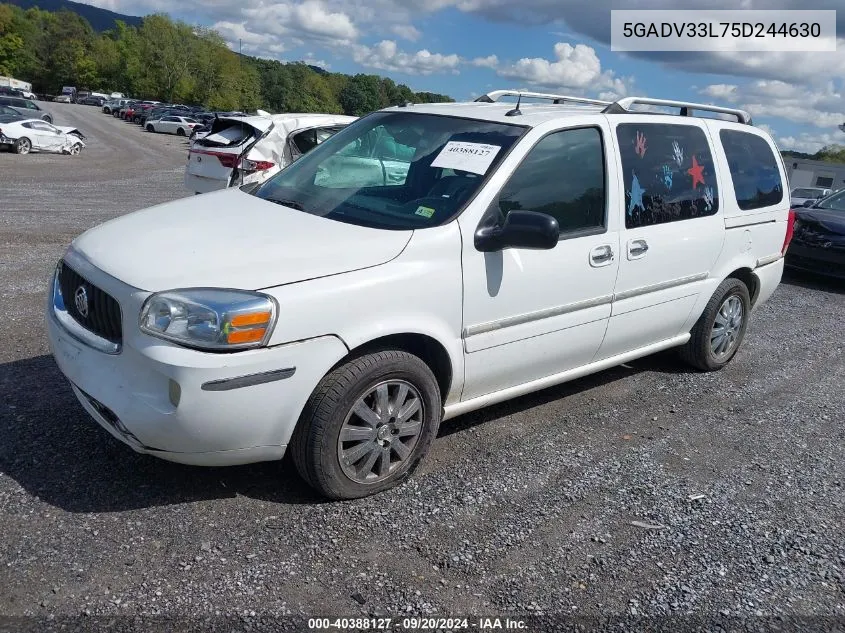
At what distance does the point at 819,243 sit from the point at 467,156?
8.22m

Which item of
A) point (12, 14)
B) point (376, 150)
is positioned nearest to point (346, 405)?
point (376, 150)

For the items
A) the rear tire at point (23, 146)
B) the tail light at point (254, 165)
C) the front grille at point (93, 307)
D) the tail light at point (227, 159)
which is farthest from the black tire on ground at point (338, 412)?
the rear tire at point (23, 146)

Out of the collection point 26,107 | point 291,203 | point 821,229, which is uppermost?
point 26,107

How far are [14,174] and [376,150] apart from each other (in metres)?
17.3

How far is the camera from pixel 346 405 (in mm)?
3383

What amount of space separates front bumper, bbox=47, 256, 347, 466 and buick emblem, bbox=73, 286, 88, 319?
0.48 ft

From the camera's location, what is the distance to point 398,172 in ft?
13.9

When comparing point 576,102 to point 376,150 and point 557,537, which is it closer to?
point 376,150

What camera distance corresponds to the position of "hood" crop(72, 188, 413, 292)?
3221 mm

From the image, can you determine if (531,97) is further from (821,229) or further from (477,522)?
(821,229)

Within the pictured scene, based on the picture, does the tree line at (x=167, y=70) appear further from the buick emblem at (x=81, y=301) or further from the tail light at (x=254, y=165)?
the buick emblem at (x=81, y=301)

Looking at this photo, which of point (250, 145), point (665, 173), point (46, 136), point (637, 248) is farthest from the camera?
point (46, 136)

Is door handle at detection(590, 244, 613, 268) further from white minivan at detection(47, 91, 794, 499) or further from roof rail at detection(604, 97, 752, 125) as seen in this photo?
roof rail at detection(604, 97, 752, 125)

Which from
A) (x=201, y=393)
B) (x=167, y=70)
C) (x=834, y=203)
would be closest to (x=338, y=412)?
(x=201, y=393)
